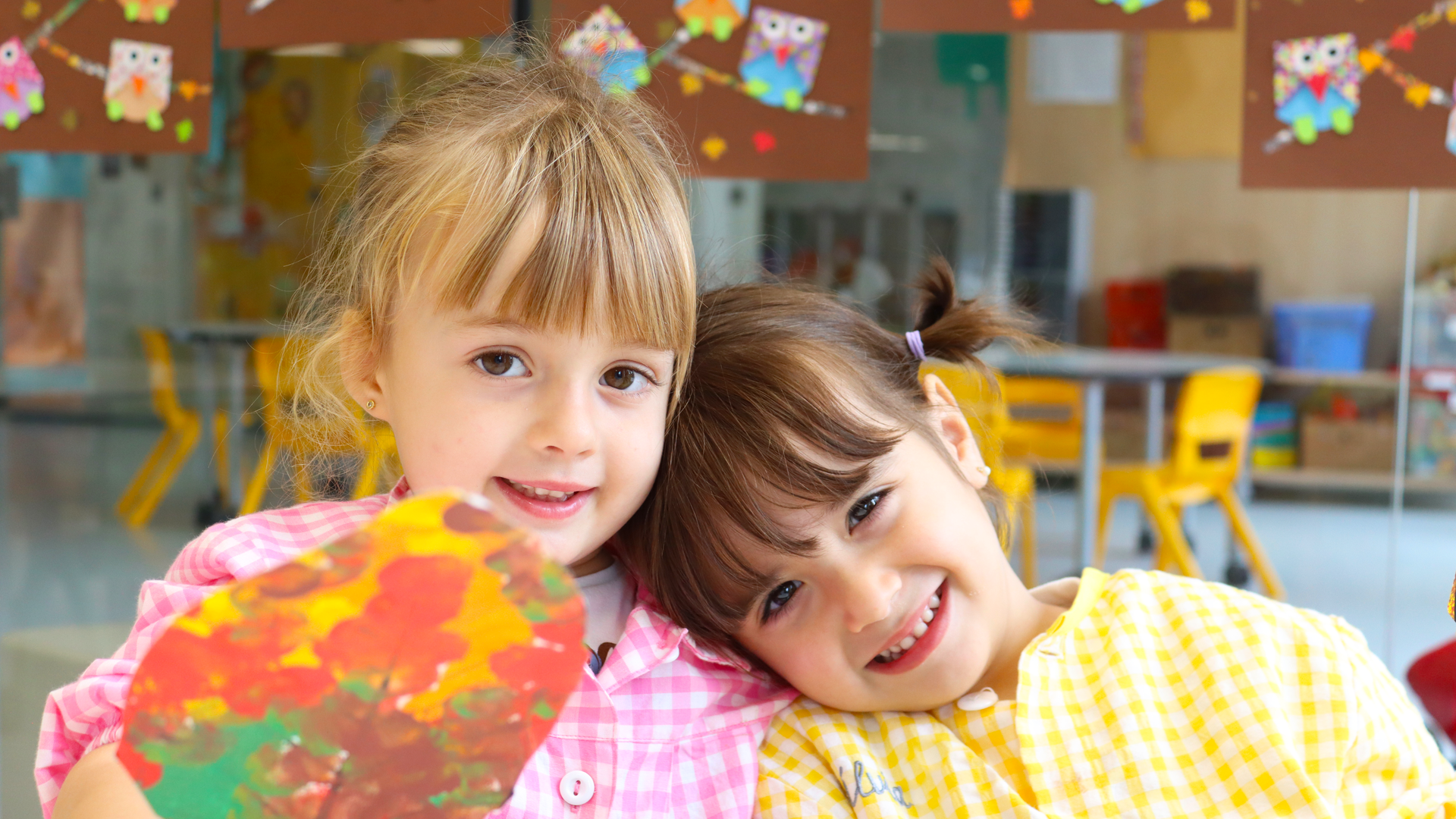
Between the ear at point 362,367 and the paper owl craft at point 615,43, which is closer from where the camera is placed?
the ear at point 362,367

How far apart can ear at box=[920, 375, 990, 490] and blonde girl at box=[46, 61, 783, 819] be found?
0.75ft

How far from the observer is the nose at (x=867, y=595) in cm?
80

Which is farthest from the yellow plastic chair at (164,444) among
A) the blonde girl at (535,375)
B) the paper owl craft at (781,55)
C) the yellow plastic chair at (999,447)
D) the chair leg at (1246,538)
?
the blonde girl at (535,375)

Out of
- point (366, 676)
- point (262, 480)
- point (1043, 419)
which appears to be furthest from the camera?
point (262, 480)

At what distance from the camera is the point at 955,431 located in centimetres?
96

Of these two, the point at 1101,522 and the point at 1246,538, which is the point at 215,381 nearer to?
the point at 1101,522

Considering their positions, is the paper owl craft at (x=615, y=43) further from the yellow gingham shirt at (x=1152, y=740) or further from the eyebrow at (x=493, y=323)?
the yellow gingham shirt at (x=1152, y=740)

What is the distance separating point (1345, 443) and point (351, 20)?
4.24 meters

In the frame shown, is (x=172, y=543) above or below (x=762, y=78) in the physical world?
below

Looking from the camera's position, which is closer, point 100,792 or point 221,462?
point 100,792

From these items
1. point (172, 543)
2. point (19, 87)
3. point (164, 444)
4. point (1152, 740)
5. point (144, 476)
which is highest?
point (19, 87)

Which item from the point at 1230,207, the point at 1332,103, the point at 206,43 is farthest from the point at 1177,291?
the point at 206,43

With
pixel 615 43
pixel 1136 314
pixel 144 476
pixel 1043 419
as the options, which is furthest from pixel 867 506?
pixel 1136 314

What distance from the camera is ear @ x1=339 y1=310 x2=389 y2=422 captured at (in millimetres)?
810
